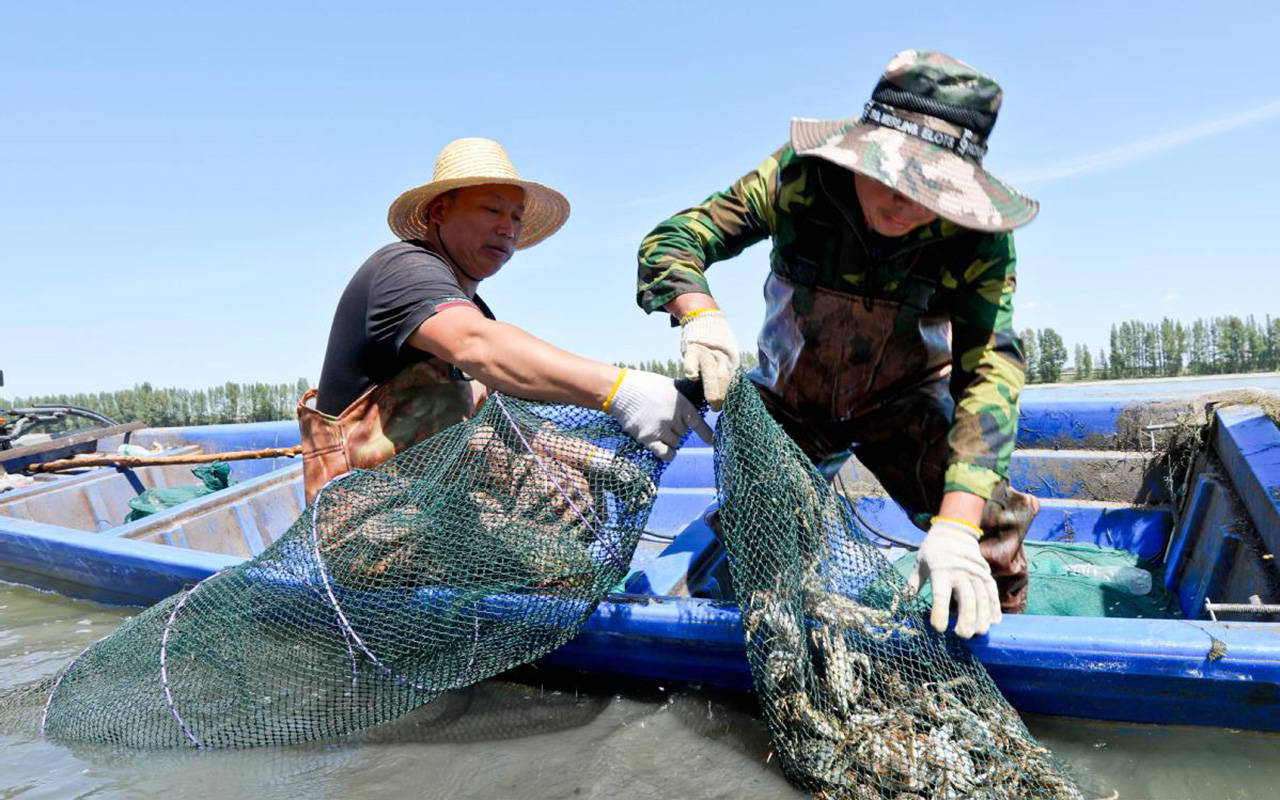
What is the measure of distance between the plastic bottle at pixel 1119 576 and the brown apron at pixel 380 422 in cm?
256

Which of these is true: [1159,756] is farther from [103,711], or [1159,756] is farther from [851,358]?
[103,711]

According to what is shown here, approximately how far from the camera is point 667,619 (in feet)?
7.58

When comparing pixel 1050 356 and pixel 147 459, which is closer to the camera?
pixel 147 459

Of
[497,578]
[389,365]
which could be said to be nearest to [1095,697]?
[497,578]

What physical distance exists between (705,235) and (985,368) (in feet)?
2.95

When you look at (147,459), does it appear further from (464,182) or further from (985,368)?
(985,368)

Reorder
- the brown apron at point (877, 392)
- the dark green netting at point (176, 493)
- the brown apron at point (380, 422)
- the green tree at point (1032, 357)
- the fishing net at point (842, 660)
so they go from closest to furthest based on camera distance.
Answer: the fishing net at point (842, 660)
the brown apron at point (877, 392)
the brown apron at point (380, 422)
the dark green netting at point (176, 493)
the green tree at point (1032, 357)

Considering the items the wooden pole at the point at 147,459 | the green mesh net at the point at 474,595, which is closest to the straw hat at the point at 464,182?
the green mesh net at the point at 474,595

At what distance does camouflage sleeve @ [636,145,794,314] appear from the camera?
7.82 ft

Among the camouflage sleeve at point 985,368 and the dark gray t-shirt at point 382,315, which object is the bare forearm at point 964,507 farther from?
the dark gray t-shirt at point 382,315

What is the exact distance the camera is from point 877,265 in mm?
2416

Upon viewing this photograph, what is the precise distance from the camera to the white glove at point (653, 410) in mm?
2234

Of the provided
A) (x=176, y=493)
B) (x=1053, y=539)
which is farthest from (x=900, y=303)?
(x=176, y=493)

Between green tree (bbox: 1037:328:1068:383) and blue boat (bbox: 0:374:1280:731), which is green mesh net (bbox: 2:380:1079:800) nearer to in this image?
blue boat (bbox: 0:374:1280:731)
